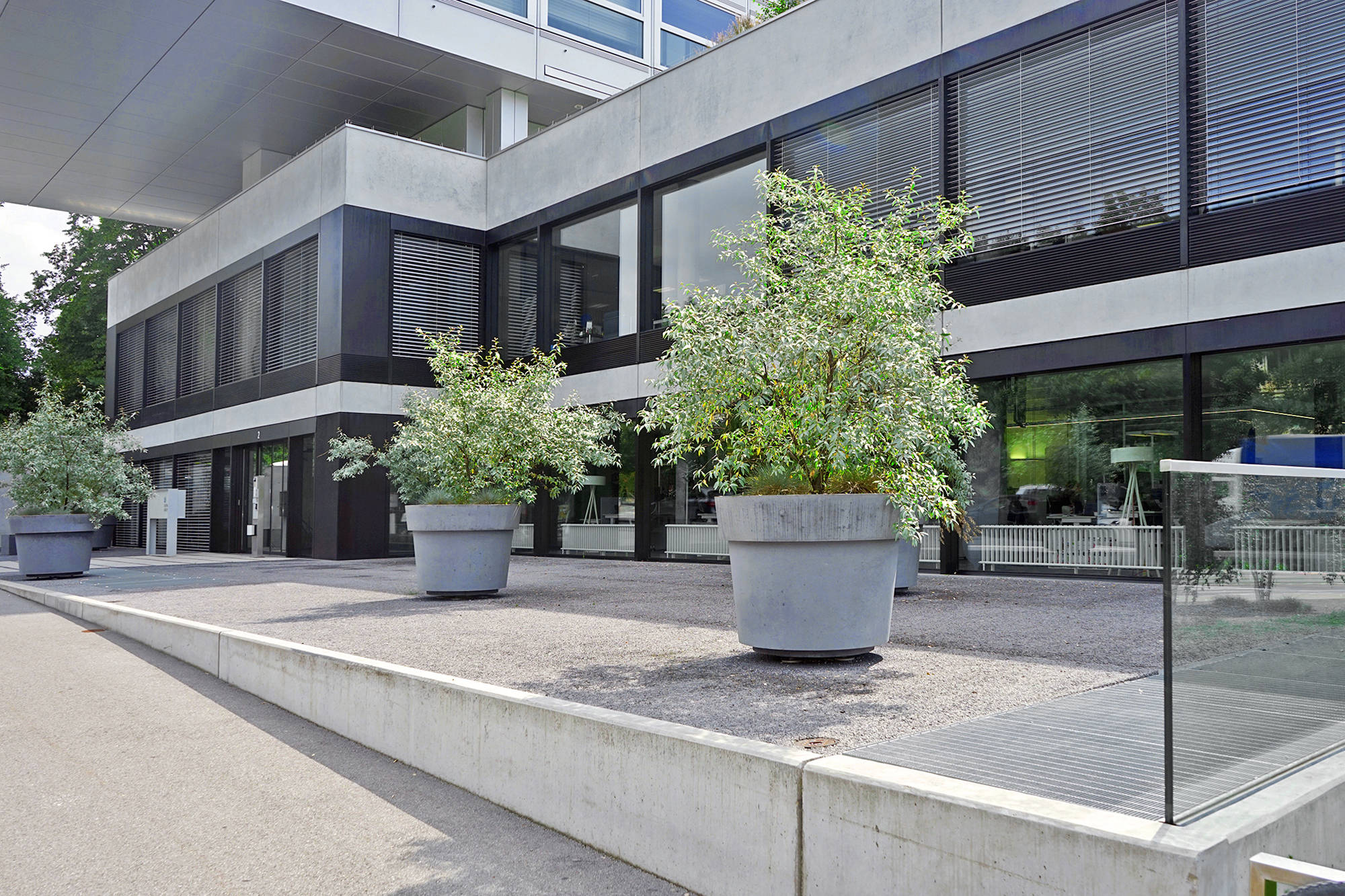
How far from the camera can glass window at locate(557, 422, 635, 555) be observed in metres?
18.7

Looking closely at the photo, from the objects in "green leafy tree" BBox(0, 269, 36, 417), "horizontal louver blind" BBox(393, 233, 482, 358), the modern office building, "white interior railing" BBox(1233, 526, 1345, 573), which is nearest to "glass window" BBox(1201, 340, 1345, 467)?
the modern office building

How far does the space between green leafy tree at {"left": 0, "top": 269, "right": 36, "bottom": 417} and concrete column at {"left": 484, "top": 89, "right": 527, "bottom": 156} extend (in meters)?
26.8

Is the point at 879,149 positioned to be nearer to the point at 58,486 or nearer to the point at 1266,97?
the point at 1266,97

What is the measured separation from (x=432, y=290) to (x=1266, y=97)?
635 inches

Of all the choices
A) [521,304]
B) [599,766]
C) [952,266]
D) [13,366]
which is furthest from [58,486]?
[13,366]

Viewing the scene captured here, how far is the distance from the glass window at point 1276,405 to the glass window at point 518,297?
13848mm

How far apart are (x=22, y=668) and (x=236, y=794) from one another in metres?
4.96

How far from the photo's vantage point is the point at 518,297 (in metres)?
22.0

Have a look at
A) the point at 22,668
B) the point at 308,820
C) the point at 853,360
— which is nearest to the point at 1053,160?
the point at 853,360

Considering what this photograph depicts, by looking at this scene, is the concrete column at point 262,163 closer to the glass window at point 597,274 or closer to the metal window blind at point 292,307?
the metal window blind at point 292,307

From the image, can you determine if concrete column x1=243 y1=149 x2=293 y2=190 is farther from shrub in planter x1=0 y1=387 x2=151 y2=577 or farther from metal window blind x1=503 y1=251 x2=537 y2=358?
shrub in planter x1=0 y1=387 x2=151 y2=577

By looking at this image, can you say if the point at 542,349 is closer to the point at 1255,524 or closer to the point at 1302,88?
the point at 1302,88

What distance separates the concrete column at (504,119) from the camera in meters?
23.8

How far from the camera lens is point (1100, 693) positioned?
4816mm
